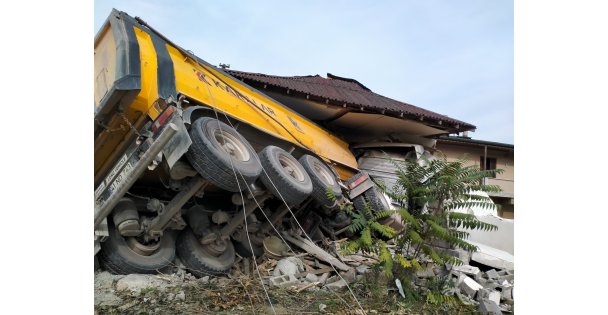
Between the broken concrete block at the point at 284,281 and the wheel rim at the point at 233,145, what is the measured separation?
59.2 inches

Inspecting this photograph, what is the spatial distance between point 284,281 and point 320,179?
1603 millimetres

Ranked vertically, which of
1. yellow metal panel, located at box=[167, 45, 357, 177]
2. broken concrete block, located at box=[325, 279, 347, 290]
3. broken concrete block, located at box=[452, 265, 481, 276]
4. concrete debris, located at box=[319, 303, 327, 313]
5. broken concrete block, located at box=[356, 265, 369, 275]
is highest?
yellow metal panel, located at box=[167, 45, 357, 177]

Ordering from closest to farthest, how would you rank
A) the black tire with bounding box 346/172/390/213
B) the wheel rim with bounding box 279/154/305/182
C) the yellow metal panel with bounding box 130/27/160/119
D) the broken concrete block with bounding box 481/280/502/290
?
the yellow metal panel with bounding box 130/27/160/119, the wheel rim with bounding box 279/154/305/182, the broken concrete block with bounding box 481/280/502/290, the black tire with bounding box 346/172/390/213

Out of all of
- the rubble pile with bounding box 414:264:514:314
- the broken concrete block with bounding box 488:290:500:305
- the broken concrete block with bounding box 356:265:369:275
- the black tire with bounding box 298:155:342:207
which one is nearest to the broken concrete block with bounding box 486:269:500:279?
the rubble pile with bounding box 414:264:514:314

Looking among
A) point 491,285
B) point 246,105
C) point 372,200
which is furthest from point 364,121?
point 491,285

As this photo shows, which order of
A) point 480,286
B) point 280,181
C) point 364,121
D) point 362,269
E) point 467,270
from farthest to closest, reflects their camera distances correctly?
point 364,121 → point 467,270 → point 362,269 → point 480,286 → point 280,181

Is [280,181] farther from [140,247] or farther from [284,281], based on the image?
[140,247]

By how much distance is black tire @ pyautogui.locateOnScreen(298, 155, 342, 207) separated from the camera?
5777mm

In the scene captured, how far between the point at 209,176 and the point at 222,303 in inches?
50.2

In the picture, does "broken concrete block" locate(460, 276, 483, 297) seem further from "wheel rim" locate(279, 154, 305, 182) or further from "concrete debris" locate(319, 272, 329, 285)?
"wheel rim" locate(279, 154, 305, 182)

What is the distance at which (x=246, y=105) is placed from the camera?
5.83 metres

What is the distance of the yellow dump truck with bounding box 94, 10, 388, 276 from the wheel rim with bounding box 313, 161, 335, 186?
0.96 feet

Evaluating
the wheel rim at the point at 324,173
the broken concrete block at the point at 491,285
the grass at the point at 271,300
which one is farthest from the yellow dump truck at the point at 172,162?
the broken concrete block at the point at 491,285

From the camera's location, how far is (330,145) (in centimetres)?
802
